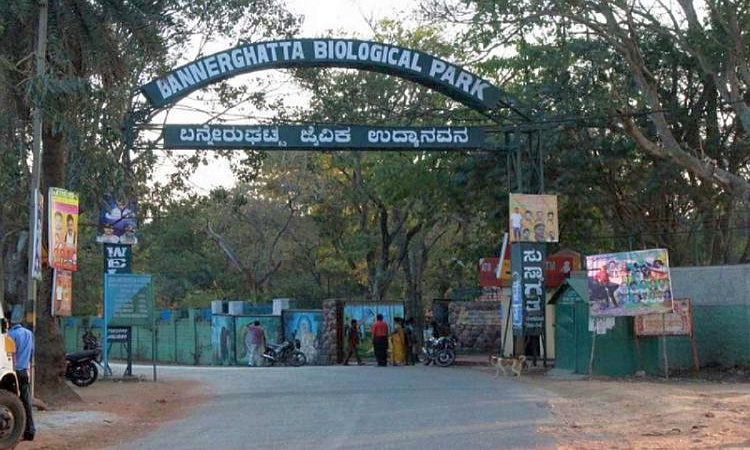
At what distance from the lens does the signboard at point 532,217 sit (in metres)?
24.6

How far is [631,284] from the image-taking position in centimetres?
2214

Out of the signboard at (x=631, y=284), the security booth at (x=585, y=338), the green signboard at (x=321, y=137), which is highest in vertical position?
the green signboard at (x=321, y=137)

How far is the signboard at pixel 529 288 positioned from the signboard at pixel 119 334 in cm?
1015

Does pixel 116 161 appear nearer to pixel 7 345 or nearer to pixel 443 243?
pixel 7 345

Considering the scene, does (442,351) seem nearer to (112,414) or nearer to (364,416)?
(112,414)

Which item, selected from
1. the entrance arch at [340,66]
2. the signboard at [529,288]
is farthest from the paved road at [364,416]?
the entrance arch at [340,66]

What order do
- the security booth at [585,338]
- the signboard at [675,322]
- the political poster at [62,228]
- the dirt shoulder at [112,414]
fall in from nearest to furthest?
1. the dirt shoulder at [112,414]
2. the political poster at [62,228]
3. the signboard at [675,322]
4. the security booth at [585,338]

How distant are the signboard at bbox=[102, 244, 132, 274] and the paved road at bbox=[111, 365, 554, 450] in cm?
458

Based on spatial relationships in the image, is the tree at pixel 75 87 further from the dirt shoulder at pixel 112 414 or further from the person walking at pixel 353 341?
the person walking at pixel 353 341

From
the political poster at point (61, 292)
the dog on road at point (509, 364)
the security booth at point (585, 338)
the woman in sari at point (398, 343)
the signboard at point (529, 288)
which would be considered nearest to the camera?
the political poster at point (61, 292)

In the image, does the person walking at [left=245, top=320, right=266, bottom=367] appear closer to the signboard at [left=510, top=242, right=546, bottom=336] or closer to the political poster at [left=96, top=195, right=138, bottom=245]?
the political poster at [left=96, top=195, right=138, bottom=245]

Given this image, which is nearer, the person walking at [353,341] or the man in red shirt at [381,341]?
the man in red shirt at [381,341]

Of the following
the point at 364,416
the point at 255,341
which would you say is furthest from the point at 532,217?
the point at 255,341

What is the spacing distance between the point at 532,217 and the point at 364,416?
1033 centimetres
